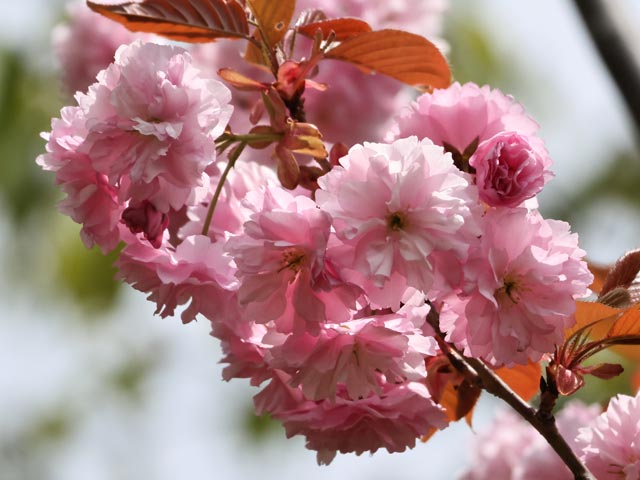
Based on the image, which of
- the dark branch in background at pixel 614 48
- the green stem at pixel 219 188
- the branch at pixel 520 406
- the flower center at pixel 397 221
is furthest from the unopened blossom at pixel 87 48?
the flower center at pixel 397 221

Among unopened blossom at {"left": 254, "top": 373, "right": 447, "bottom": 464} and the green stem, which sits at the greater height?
the green stem

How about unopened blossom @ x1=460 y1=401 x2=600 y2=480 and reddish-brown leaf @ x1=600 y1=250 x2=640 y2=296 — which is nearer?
reddish-brown leaf @ x1=600 y1=250 x2=640 y2=296

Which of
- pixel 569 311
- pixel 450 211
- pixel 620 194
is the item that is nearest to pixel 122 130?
pixel 450 211

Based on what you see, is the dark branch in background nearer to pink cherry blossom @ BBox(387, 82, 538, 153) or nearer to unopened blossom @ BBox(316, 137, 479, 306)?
pink cherry blossom @ BBox(387, 82, 538, 153)

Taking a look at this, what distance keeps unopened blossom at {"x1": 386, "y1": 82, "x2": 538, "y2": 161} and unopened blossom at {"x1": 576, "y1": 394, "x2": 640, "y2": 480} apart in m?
0.31

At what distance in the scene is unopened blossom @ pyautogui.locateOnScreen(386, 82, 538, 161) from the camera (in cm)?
94

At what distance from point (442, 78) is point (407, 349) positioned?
392 mm

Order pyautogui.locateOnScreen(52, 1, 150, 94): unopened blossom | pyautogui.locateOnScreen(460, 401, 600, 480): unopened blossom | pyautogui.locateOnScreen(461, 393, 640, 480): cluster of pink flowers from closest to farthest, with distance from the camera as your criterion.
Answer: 1. pyautogui.locateOnScreen(461, 393, 640, 480): cluster of pink flowers
2. pyautogui.locateOnScreen(460, 401, 600, 480): unopened blossom
3. pyautogui.locateOnScreen(52, 1, 150, 94): unopened blossom

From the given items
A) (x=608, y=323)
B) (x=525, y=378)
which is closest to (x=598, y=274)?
(x=525, y=378)

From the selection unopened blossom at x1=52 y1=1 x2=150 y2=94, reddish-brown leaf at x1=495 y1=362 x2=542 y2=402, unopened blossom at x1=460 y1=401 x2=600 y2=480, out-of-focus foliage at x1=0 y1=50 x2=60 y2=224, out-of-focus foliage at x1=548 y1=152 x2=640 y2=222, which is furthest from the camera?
out-of-focus foliage at x1=0 y1=50 x2=60 y2=224

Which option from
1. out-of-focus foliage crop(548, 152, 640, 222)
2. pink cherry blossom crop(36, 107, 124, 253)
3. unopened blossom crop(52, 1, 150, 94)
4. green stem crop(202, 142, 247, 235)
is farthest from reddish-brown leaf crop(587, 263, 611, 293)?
out-of-focus foliage crop(548, 152, 640, 222)

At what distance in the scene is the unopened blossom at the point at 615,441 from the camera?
1.00m

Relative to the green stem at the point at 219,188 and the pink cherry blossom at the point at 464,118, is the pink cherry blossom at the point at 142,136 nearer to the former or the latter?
the green stem at the point at 219,188

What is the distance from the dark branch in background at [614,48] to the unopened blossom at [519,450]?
18.9 inches
